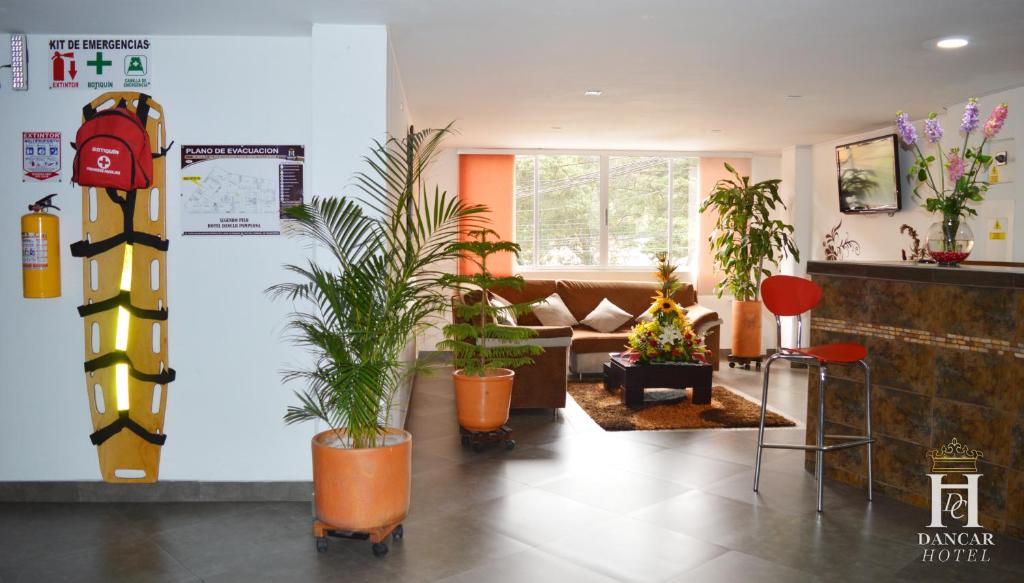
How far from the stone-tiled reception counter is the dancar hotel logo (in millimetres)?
39

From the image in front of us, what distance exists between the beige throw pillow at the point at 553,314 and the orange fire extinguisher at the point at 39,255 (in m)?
4.94

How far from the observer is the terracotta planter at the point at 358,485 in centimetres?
327

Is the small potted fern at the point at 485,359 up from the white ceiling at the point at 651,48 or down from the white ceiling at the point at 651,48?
down

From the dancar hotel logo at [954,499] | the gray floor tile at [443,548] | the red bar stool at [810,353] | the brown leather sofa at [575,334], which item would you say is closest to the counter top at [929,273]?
the red bar stool at [810,353]

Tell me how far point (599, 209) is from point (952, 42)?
210 inches

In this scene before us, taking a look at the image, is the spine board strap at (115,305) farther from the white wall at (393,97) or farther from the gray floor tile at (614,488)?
the gray floor tile at (614,488)

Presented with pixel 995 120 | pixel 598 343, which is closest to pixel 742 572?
pixel 995 120

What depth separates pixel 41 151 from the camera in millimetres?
3916

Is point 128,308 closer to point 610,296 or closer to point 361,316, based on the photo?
point 361,316

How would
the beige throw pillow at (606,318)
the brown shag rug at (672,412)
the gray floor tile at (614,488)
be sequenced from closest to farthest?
the gray floor tile at (614,488), the brown shag rug at (672,412), the beige throw pillow at (606,318)

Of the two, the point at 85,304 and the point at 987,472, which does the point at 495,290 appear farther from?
the point at 987,472

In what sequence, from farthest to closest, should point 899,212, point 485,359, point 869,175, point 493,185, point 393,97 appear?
point 493,185
point 869,175
point 899,212
point 485,359
point 393,97

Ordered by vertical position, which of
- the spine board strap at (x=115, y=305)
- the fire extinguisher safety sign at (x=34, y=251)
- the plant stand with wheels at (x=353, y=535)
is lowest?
the plant stand with wheels at (x=353, y=535)

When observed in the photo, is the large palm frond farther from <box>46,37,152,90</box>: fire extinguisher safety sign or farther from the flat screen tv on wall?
the flat screen tv on wall
